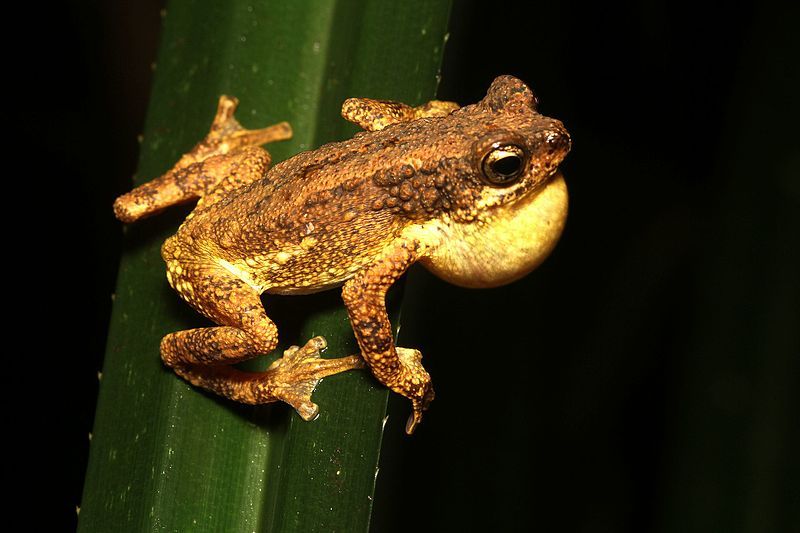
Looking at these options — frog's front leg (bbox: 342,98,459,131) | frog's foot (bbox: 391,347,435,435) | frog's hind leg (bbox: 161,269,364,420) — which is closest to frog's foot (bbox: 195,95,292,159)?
frog's front leg (bbox: 342,98,459,131)

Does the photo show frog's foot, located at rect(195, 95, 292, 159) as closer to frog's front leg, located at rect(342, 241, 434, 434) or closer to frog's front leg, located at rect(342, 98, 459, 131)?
frog's front leg, located at rect(342, 98, 459, 131)

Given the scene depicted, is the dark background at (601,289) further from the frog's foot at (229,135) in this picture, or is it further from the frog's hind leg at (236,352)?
the frog's foot at (229,135)

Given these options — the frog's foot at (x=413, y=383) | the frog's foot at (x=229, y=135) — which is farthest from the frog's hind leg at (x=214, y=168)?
the frog's foot at (x=413, y=383)

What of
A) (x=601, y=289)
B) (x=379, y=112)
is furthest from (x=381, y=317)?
(x=601, y=289)

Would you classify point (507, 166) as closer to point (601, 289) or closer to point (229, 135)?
point (229, 135)

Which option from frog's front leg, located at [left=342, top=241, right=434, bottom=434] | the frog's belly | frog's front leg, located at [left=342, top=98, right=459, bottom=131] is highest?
frog's front leg, located at [left=342, top=98, right=459, bottom=131]

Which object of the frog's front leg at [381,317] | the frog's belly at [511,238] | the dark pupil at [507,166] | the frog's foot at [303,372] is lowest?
the frog's foot at [303,372]
